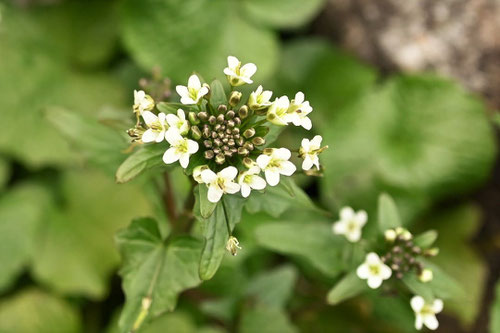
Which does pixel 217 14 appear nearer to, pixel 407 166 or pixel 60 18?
pixel 60 18

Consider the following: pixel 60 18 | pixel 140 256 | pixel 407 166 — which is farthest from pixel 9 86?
pixel 407 166

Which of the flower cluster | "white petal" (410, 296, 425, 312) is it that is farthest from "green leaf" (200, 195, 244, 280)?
"white petal" (410, 296, 425, 312)

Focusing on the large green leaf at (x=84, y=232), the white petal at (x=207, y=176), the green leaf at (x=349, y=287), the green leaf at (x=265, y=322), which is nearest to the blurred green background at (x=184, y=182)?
the large green leaf at (x=84, y=232)

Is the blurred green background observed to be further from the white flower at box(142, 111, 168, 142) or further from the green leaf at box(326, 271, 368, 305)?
the white flower at box(142, 111, 168, 142)

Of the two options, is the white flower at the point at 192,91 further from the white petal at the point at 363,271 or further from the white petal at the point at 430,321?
the white petal at the point at 430,321

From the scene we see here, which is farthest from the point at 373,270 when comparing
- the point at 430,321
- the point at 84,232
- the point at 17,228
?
the point at 17,228

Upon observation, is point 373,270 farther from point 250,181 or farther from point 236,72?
point 236,72
